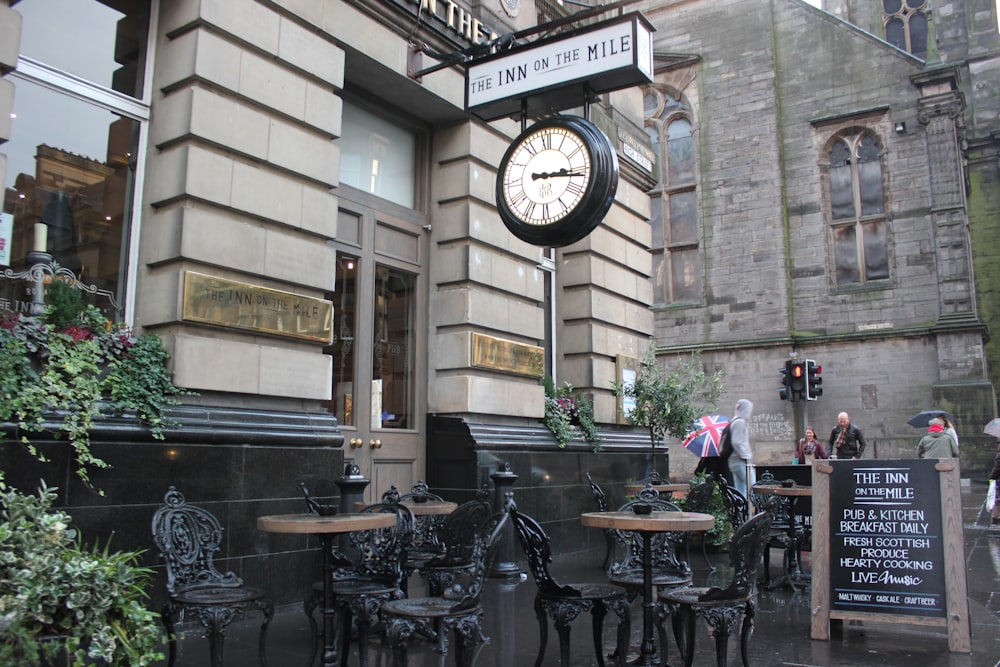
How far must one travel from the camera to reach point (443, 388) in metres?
9.95

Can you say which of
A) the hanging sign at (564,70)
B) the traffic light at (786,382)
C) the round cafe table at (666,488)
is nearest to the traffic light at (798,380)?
the traffic light at (786,382)

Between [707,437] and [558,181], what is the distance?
6.33 metres

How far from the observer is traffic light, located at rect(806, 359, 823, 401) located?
24016mm

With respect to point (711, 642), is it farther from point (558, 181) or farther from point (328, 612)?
point (558, 181)

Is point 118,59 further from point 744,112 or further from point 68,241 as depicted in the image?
point 744,112

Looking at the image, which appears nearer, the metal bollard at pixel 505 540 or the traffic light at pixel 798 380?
the metal bollard at pixel 505 540

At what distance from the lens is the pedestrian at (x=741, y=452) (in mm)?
11523

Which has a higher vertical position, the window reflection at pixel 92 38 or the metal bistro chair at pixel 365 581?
the window reflection at pixel 92 38

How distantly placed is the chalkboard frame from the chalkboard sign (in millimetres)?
33

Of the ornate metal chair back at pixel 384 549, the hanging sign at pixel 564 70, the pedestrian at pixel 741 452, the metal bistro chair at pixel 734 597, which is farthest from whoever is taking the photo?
the pedestrian at pixel 741 452

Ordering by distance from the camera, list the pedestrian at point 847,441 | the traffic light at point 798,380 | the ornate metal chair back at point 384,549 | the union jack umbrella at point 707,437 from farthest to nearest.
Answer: the traffic light at point 798,380, the pedestrian at point 847,441, the union jack umbrella at point 707,437, the ornate metal chair back at point 384,549

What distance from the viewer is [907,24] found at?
31.8 m

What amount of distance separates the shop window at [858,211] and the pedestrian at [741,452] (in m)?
16.3

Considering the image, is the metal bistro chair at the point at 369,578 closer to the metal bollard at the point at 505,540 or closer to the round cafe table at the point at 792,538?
the metal bollard at the point at 505,540
